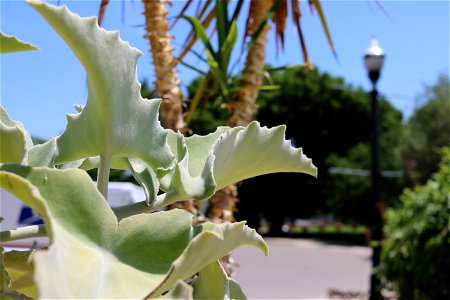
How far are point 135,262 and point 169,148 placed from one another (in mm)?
158

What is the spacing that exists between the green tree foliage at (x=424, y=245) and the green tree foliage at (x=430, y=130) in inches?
741

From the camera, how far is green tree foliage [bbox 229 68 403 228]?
101 feet

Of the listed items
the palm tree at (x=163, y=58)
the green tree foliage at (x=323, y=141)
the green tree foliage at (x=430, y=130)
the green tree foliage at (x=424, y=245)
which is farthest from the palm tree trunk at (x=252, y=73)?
the green tree foliage at (x=323, y=141)

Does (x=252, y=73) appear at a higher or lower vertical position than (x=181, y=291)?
higher

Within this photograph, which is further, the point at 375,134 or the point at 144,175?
the point at 375,134

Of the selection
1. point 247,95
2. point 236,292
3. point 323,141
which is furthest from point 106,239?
point 323,141

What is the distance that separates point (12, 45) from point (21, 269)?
24 cm

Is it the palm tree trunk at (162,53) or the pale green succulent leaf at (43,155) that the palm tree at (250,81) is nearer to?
the palm tree trunk at (162,53)

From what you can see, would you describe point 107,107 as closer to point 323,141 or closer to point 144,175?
point 144,175

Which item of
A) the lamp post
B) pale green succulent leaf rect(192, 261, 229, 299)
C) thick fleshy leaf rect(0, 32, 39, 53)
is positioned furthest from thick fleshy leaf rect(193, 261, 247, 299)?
the lamp post

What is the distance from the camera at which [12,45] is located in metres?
0.48

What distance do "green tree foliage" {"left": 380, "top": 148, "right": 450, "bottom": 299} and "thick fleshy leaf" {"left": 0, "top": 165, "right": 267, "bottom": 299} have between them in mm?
5238

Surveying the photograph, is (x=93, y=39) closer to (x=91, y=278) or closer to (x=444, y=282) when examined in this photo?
(x=91, y=278)

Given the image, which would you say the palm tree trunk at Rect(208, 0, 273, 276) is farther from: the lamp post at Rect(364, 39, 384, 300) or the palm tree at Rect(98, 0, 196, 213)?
the lamp post at Rect(364, 39, 384, 300)
